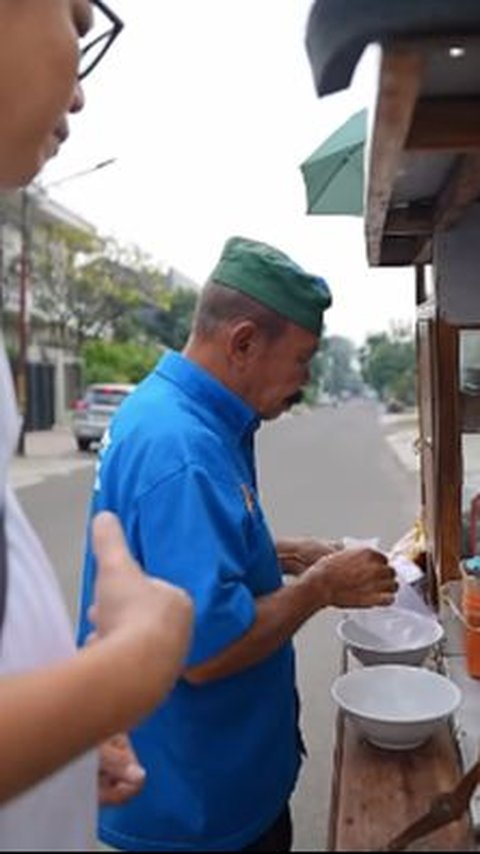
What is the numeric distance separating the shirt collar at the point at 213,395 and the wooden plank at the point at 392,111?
52cm

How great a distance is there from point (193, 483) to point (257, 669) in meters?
0.46

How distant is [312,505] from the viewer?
1120 cm

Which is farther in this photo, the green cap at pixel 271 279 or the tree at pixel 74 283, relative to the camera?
the tree at pixel 74 283

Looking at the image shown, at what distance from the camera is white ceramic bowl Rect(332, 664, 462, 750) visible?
176 cm

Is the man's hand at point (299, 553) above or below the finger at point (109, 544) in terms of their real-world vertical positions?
below

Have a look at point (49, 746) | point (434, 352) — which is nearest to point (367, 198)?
point (434, 352)

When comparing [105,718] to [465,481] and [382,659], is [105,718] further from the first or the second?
[465,481]

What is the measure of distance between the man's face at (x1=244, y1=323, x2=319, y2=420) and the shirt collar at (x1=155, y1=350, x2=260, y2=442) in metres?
0.05

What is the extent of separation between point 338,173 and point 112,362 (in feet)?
117

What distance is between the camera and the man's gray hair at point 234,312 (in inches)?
77.2

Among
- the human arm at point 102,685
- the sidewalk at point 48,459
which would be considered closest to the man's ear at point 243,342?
the human arm at point 102,685

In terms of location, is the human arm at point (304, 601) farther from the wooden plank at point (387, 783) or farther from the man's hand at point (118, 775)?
the man's hand at point (118, 775)

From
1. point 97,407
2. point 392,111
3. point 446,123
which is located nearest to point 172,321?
point 97,407

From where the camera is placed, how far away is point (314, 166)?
3117mm
